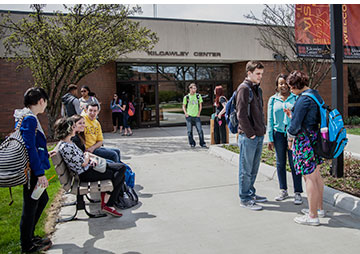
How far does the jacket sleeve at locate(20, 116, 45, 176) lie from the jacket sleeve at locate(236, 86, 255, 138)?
8.19ft

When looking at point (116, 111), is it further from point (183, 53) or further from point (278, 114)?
point (278, 114)

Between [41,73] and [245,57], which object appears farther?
[245,57]

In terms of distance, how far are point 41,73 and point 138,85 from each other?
18.1 feet

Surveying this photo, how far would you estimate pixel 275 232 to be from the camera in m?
3.57

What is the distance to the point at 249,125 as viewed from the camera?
4.18 meters

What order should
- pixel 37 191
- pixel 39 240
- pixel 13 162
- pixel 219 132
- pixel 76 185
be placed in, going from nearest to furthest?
pixel 13 162
pixel 37 191
pixel 39 240
pixel 76 185
pixel 219 132

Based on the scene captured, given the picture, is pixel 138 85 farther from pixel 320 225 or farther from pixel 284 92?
pixel 320 225

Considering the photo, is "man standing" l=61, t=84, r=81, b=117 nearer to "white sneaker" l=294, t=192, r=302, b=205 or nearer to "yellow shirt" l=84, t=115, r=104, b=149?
"yellow shirt" l=84, t=115, r=104, b=149

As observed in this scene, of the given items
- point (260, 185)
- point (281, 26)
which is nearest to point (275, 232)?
point (260, 185)

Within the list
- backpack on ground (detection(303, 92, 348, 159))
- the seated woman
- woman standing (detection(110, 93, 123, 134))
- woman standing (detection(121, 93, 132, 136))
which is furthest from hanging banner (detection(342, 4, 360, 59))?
woman standing (detection(110, 93, 123, 134))

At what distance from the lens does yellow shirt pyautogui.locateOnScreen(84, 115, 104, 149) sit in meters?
4.93

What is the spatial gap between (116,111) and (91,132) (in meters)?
8.92

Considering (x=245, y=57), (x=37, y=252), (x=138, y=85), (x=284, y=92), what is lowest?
(x=37, y=252)

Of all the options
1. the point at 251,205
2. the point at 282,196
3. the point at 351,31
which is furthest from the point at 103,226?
the point at 351,31
